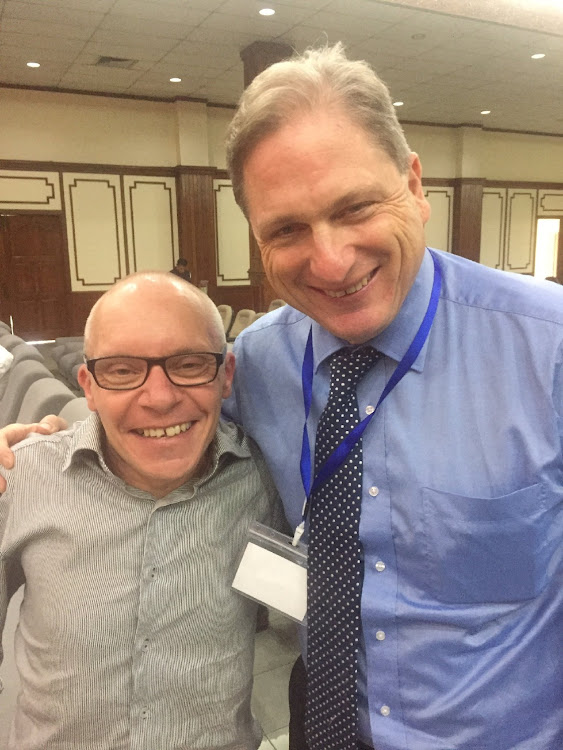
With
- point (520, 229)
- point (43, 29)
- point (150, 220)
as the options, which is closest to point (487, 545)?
point (43, 29)

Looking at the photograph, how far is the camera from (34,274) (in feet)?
31.4

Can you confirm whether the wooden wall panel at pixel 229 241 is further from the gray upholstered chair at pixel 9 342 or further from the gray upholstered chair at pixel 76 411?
the gray upholstered chair at pixel 76 411

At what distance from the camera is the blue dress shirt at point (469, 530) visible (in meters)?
1.02

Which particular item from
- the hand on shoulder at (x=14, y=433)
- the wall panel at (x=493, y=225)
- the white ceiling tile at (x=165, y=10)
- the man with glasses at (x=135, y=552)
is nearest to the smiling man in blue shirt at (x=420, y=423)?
the man with glasses at (x=135, y=552)

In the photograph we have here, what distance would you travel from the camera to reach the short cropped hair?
3.25 feet

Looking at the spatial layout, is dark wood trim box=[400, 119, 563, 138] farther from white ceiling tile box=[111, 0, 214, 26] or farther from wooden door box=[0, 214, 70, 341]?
wooden door box=[0, 214, 70, 341]

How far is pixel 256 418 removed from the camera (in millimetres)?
1331

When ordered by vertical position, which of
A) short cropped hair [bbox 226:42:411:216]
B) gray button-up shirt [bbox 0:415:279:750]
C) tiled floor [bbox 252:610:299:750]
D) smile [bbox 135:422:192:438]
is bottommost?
tiled floor [bbox 252:610:299:750]

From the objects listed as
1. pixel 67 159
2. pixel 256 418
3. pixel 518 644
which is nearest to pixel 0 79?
pixel 67 159

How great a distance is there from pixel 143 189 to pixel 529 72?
6103 millimetres

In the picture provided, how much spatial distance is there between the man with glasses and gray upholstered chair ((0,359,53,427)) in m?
1.86

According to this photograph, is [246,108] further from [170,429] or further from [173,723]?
[173,723]

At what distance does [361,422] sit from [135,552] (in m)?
0.53

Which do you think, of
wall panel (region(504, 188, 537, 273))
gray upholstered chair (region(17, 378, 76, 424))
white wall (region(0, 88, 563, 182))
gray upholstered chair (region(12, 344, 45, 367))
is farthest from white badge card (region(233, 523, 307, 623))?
wall panel (region(504, 188, 537, 273))
